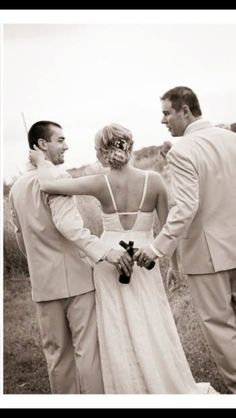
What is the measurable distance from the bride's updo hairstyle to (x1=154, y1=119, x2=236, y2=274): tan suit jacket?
0.28 meters

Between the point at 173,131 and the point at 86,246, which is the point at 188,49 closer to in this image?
the point at 173,131

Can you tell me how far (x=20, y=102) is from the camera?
4.54 metres

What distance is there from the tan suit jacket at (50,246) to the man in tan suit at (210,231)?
38 cm

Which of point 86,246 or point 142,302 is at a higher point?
point 86,246

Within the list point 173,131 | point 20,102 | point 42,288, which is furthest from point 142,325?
point 20,102

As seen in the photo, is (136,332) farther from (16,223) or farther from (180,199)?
(16,223)

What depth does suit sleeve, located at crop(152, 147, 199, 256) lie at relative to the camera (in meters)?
3.26

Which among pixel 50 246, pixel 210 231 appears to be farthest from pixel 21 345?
pixel 210 231

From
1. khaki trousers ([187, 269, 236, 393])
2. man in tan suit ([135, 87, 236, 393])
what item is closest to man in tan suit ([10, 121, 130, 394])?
man in tan suit ([135, 87, 236, 393])

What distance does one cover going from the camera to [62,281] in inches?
135

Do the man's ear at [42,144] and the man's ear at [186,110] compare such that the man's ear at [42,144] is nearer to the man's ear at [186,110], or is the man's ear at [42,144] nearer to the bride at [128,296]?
the bride at [128,296]

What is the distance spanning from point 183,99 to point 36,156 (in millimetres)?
1046

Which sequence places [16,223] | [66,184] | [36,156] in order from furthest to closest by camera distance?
[16,223]
[36,156]
[66,184]
